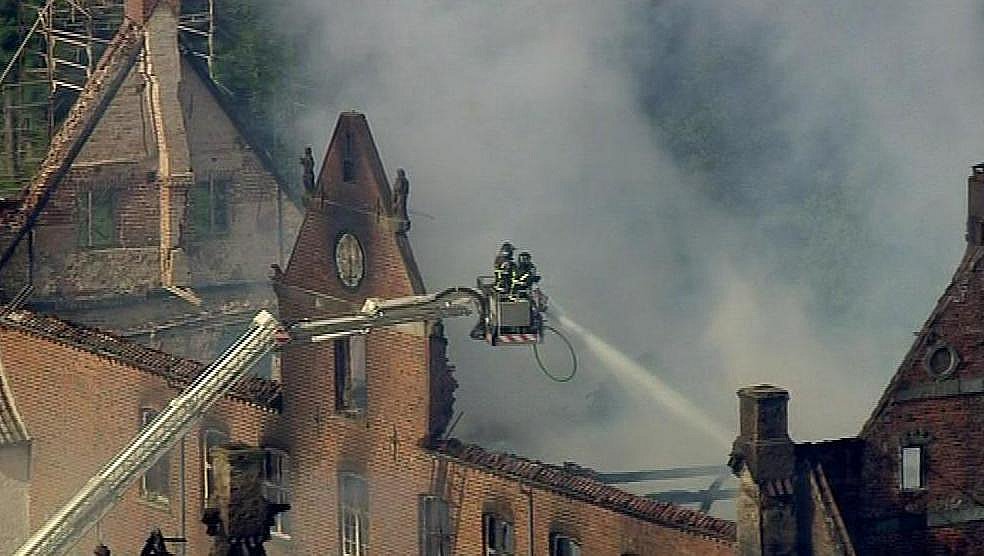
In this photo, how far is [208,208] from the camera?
141 feet

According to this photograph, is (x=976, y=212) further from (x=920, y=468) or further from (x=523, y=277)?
(x=523, y=277)

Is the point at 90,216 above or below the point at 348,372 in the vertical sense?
above

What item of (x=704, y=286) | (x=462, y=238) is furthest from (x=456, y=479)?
(x=704, y=286)

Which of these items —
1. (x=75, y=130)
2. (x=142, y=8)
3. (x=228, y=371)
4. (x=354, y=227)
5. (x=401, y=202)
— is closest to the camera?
(x=401, y=202)

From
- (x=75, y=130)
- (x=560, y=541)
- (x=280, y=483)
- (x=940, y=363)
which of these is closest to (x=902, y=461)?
(x=940, y=363)

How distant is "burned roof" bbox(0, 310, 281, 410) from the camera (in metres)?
33.9

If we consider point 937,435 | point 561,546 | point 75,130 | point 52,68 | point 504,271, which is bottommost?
point 561,546

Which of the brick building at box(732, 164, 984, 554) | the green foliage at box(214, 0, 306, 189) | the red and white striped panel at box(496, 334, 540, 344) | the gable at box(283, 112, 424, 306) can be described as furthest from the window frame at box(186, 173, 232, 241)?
the brick building at box(732, 164, 984, 554)

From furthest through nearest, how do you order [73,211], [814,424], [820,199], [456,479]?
[820,199] → [73,211] → [814,424] → [456,479]

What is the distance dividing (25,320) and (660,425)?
883 cm

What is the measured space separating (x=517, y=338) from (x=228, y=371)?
3572 millimetres

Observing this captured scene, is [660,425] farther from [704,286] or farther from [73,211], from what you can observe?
[73,211]

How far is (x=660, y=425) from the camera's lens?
113 feet

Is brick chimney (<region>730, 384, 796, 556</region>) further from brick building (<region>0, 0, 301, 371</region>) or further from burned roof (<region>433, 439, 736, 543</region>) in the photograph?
brick building (<region>0, 0, 301, 371</region>)
